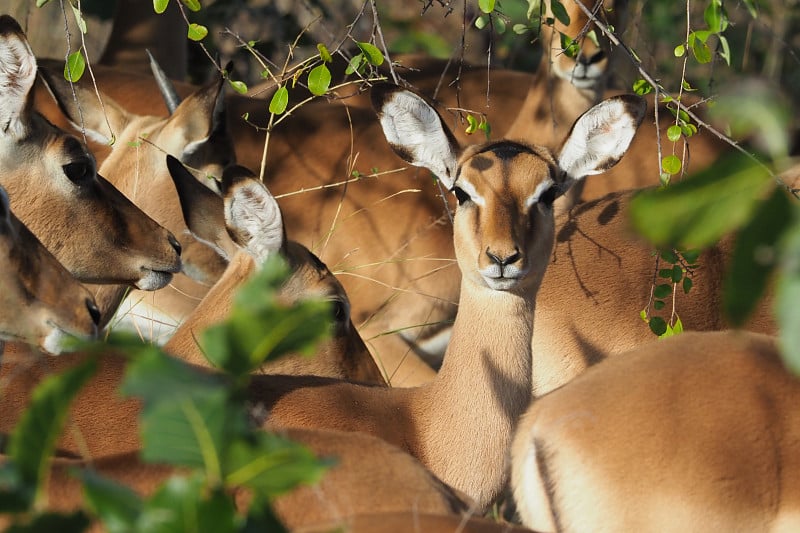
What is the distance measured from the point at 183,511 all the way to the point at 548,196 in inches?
92.1

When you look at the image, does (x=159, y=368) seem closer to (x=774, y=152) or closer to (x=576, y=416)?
(x=774, y=152)

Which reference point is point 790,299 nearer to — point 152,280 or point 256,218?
point 256,218

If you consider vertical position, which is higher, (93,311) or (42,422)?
(42,422)

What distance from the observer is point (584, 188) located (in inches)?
223

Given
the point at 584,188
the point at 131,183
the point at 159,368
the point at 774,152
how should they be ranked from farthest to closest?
1. the point at 584,188
2. the point at 131,183
3. the point at 159,368
4. the point at 774,152

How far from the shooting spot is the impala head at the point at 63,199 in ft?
12.0

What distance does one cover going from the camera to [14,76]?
3699 mm

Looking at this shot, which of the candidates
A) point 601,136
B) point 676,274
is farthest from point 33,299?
point 601,136

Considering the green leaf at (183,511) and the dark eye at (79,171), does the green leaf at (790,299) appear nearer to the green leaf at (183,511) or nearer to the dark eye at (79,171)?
the green leaf at (183,511)

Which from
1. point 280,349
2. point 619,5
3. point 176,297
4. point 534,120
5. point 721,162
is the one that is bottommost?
point 176,297

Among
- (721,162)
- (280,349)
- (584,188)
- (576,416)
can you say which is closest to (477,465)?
(576,416)

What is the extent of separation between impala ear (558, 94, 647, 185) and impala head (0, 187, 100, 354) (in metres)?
1.71

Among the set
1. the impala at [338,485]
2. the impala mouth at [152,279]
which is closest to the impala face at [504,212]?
the impala mouth at [152,279]

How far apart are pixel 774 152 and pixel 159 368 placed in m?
0.73
